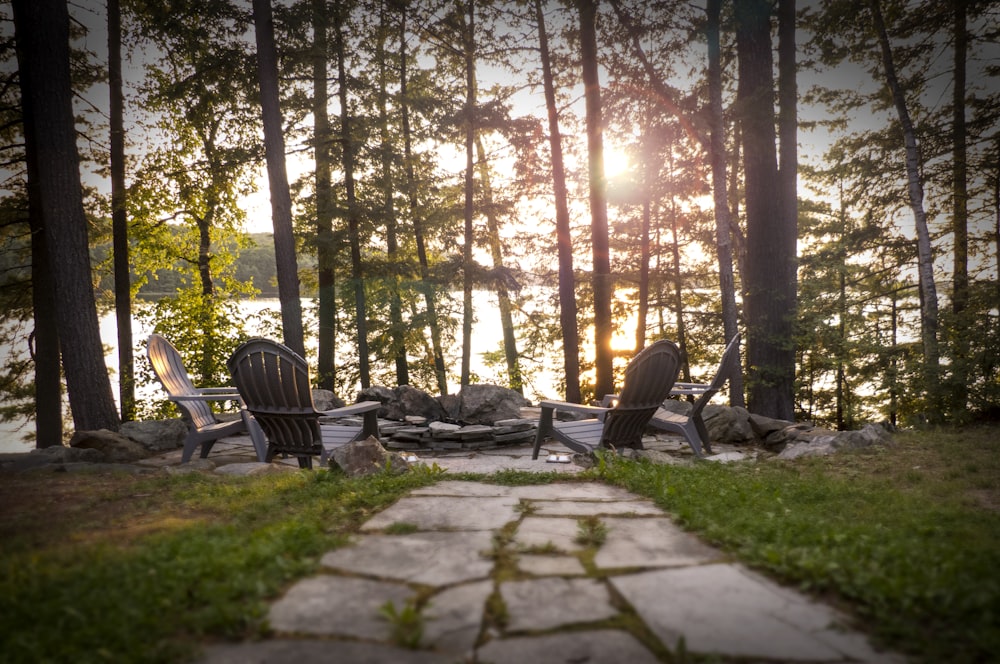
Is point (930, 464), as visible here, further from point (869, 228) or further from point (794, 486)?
point (869, 228)

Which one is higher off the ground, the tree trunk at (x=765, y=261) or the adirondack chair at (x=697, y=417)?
the tree trunk at (x=765, y=261)

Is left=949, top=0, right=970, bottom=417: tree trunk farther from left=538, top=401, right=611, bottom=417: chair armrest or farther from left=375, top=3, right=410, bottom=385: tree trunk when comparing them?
left=375, top=3, right=410, bottom=385: tree trunk

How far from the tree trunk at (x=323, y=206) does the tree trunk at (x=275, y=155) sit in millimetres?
976

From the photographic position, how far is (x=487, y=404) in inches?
275

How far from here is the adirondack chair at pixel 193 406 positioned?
16.6 feet

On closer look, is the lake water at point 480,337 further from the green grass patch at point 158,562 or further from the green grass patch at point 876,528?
the green grass patch at point 876,528

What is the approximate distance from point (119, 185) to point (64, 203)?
3518 mm

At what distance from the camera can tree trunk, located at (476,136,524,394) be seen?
11.7 metres

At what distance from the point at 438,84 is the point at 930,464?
11.3 metres

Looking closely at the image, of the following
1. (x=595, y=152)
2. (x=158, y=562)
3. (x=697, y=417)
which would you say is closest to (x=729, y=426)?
(x=697, y=417)

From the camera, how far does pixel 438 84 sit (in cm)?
1246

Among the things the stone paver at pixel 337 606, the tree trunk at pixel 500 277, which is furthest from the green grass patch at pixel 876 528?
the tree trunk at pixel 500 277

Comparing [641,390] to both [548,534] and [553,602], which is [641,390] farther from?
[553,602]

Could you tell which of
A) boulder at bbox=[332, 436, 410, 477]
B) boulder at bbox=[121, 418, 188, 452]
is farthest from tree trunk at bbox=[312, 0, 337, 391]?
boulder at bbox=[332, 436, 410, 477]
